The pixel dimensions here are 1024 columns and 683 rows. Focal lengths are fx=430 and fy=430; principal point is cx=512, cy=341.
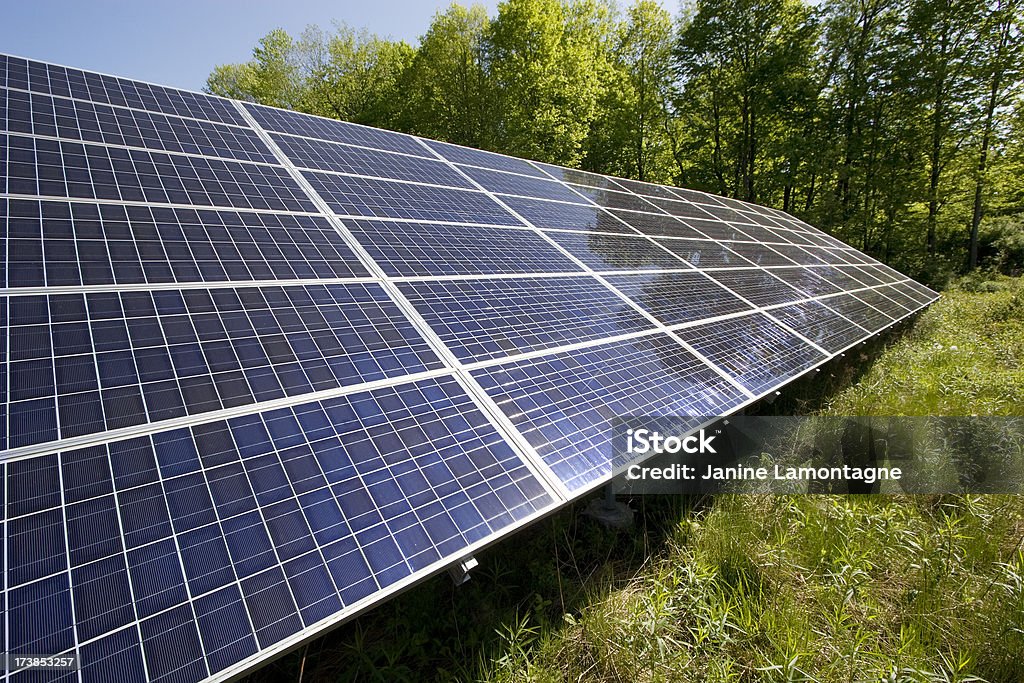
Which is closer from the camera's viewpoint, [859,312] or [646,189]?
[859,312]

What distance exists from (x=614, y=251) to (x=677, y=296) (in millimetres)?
1546

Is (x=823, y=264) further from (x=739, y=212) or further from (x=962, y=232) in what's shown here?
(x=962, y=232)

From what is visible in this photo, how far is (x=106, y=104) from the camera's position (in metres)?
5.81

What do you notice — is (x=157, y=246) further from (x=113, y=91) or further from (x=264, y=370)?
(x=113, y=91)

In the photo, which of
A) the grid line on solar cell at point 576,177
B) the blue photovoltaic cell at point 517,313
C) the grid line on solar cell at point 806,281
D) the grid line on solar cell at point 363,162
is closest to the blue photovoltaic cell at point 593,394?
the blue photovoltaic cell at point 517,313

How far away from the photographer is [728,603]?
408 cm

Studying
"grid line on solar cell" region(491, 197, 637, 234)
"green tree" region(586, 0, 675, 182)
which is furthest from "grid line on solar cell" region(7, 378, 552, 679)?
"green tree" region(586, 0, 675, 182)

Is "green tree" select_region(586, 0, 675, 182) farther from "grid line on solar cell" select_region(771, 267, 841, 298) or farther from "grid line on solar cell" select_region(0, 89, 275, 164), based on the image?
"grid line on solar cell" select_region(0, 89, 275, 164)

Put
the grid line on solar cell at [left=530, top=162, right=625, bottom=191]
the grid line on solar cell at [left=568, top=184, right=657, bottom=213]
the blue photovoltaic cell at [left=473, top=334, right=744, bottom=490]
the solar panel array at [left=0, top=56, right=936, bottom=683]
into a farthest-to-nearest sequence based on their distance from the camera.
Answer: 1. the grid line on solar cell at [left=530, top=162, right=625, bottom=191]
2. the grid line on solar cell at [left=568, top=184, right=657, bottom=213]
3. the blue photovoltaic cell at [left=473, top=334, right=744, bottom=490]
4. the solar panel array at [left=0, top=56, right=936, bottom=683]

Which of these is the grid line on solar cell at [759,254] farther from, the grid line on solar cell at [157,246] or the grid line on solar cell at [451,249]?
the grid line on solar cell at [157,246]

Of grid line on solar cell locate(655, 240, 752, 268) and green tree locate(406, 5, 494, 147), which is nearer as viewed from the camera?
grid line on solar cell locate(655, 240, 752, 268)

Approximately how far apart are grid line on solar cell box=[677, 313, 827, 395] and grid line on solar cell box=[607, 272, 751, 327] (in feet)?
1.06

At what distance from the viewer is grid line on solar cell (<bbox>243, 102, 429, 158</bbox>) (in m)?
7.59

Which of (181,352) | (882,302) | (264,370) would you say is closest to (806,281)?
(882,302)
